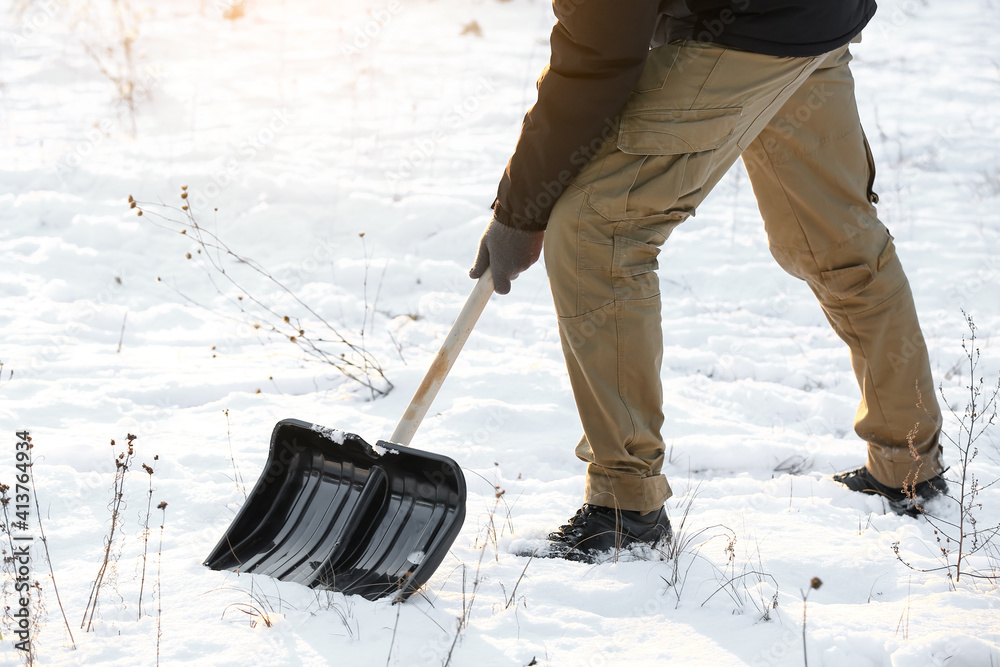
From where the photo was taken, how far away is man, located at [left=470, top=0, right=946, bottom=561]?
182 cm

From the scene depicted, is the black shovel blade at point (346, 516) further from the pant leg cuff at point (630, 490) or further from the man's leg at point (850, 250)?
the man's leg at point (850, 250)

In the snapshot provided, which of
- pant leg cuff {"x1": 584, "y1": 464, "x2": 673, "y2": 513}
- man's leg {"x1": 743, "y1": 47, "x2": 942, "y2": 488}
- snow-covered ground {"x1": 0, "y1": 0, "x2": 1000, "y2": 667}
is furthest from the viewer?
man's leg {"x1": 743, "y1": 47, "x2": 942, "y2": 488}

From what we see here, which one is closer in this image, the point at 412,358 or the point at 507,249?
the point at 507,249

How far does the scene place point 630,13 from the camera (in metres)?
1.71

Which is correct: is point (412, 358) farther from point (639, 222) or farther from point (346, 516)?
point (639, 222)

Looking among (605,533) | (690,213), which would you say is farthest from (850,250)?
(605,533)

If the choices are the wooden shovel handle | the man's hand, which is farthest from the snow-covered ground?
the man's hand

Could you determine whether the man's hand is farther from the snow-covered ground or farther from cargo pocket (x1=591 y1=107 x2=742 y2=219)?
the snow-covered ground

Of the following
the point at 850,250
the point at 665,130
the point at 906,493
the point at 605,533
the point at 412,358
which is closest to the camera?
the point at 665,130

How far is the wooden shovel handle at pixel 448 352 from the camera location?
212 centimetres

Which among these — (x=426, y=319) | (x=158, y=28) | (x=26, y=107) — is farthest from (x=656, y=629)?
(x=158, y=28)

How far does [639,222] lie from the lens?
1917 mm

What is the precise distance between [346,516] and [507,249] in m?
0.83

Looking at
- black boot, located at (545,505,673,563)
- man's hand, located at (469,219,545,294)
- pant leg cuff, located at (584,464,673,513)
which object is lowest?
black boot, located at (545,505,673,563)
